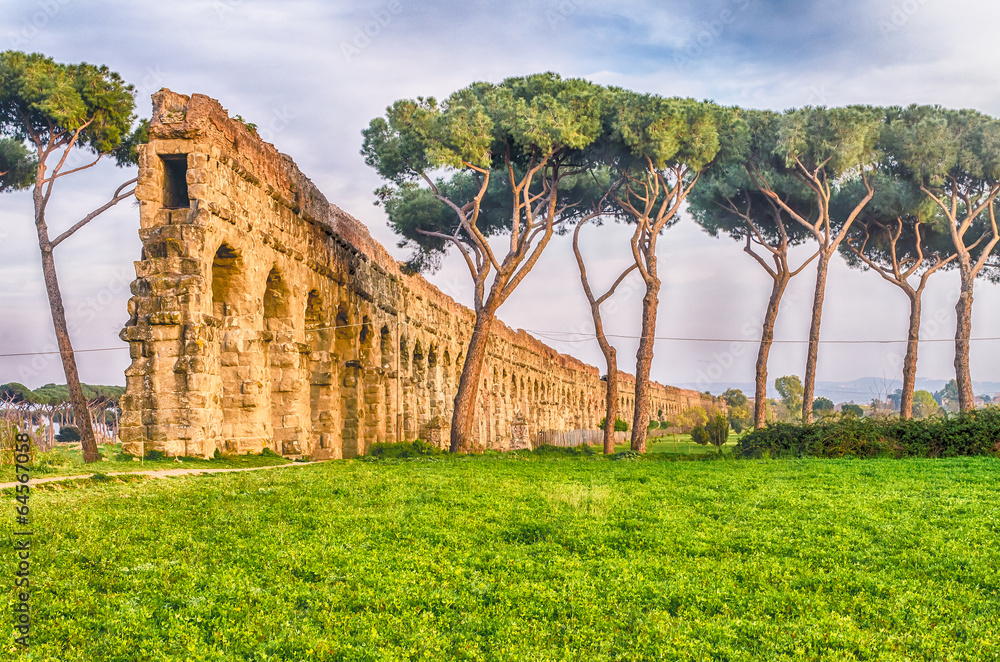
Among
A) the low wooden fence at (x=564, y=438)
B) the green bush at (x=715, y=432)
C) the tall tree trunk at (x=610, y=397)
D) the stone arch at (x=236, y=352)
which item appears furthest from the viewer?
the low wooden fence at (x=564, y=438)

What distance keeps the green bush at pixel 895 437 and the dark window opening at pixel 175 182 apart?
39.7 ft

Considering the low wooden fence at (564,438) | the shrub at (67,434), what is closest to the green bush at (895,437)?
the low wooden fence at (564,438)

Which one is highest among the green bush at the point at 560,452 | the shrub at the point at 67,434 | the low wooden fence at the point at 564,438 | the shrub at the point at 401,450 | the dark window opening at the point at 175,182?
the dark window opening at the point at 175,182

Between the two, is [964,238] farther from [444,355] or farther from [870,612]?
[870,612]

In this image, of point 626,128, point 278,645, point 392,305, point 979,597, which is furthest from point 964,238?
point 278,645

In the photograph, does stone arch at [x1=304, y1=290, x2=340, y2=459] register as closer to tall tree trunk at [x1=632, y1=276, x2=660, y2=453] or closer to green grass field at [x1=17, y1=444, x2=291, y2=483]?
green grass field at [x1=17, y1=444, x2=291, y2=483]

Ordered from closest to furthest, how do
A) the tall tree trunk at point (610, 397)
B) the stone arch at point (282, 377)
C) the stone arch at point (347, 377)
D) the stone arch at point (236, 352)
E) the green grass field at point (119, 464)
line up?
1. the green grass field at point (119, 464)
2. the stone arch at point (236, 352)
3. the stone arch at point (282, 377)
4. the stone arch at point (347, 377)
5. the tall tree trunk at point (610, 397)

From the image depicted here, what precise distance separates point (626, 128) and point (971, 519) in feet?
50.6

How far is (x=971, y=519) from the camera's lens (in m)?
8.06

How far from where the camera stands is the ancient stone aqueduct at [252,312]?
13.0 meters

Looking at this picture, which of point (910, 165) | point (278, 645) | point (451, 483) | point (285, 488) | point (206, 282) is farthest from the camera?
point (910, 165)

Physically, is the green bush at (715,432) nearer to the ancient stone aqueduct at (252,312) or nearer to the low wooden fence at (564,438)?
the low wooden fence at (564,438)

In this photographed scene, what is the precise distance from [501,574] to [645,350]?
17558mm

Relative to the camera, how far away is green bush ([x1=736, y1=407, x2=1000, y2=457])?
16.4 metres
